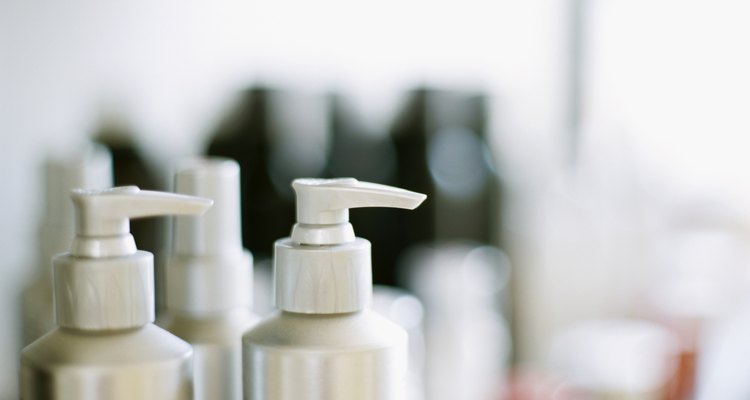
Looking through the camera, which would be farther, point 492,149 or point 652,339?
point 492,149

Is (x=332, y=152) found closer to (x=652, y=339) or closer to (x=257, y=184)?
(x=257, y=184)

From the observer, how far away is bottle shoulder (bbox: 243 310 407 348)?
23cm

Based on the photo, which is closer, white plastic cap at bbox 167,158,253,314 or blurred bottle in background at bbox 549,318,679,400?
white plastic cap at bbox 167,158,253,314

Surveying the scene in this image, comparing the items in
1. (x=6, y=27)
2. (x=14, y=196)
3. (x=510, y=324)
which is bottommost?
(x=510, y=324)

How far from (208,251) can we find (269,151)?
0.99 feet

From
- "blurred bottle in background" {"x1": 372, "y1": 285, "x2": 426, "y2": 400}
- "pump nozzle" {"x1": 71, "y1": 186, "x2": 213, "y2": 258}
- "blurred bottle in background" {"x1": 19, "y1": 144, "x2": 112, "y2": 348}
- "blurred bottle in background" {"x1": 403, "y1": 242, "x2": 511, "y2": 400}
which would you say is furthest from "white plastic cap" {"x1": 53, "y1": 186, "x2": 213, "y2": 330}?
"blurred bottle in background" {"x1": 403, "y1": 242, "x2": 511, "y2": 400}

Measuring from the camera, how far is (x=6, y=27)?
0.50 metres

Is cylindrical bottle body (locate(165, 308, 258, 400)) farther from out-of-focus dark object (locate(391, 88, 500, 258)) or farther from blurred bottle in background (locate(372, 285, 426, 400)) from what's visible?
out-of-focus dark object (locate(391, 88, 500, 258))

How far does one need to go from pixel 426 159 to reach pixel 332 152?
7 centimetres

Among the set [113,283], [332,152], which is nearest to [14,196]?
[332,152]

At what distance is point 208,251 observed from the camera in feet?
0.91

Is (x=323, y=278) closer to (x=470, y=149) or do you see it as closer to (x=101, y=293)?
(x=101, y=293)

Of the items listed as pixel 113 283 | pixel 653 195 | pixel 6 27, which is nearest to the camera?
pixel 113 283

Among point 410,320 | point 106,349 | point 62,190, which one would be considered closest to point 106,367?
point 106,349
